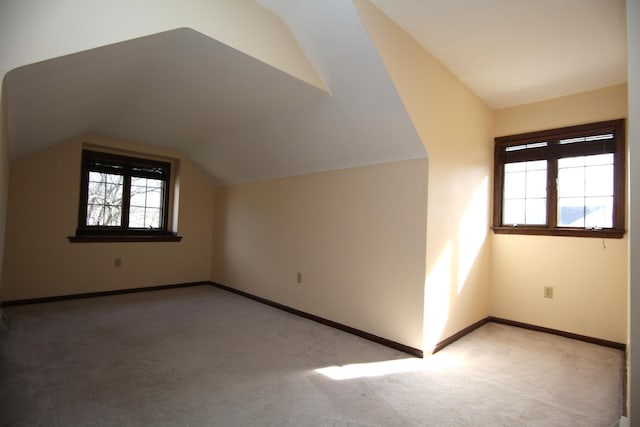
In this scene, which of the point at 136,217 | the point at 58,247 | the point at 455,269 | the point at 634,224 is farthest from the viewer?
the point at 136,217

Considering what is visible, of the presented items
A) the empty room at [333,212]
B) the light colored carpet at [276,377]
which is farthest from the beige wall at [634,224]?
the light colored carpet at [276,377]

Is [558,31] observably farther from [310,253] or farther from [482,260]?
[310,253]

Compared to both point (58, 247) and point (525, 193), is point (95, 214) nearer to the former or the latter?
point (58, 247)

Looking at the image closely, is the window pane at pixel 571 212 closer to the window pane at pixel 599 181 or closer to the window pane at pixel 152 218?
the window pane at pixel 599 181

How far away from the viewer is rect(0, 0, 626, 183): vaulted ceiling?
169cm

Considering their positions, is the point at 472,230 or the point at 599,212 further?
the point at 472,230

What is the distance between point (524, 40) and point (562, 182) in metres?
1.69

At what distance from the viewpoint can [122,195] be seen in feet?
15.2

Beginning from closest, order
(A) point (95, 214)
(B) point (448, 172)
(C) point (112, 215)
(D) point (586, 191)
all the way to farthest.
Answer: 1. (B) point (448, 172)
2. (D) point (586, 191)
3. (A) point (95, 214)
4. (C) point (112, 215)

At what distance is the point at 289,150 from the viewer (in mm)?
3609

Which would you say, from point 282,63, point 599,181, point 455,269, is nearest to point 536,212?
Answer: point 599,181

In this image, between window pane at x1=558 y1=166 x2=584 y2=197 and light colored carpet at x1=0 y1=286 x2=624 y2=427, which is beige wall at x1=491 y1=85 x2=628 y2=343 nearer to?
light colored carpet at x1=0 y1=286 x2=624 y2=427

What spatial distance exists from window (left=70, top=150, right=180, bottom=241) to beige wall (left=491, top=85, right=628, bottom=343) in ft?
15.5

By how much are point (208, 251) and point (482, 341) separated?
13.9ft
